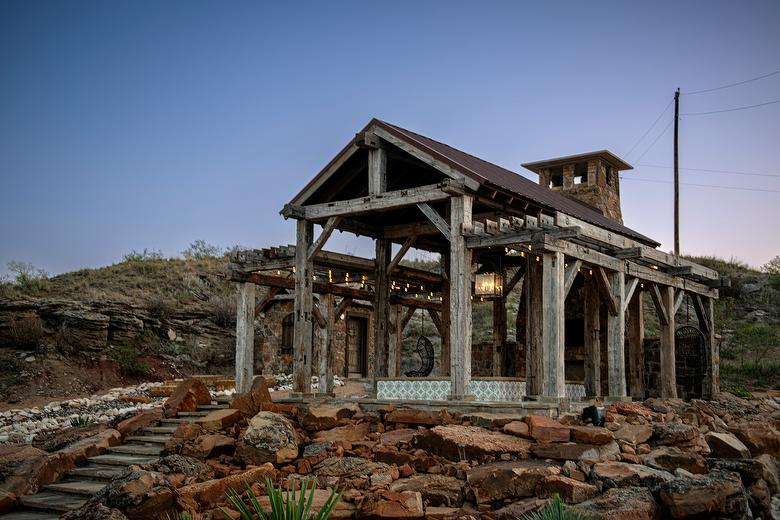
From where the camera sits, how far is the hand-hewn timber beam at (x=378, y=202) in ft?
46.5

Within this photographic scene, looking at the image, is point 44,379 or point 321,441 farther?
point 44,379

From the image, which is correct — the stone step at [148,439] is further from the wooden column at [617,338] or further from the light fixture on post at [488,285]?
the wooden column at [617,338]

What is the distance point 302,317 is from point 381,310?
86.2 inches

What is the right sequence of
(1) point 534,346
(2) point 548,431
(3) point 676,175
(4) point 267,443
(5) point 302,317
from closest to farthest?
(2) point 548,431 < (4) point 267,443 < (1) point 534,346 < (5) point 302,317 < (3) point 676,175

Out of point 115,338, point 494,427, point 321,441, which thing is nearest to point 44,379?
point 115,338

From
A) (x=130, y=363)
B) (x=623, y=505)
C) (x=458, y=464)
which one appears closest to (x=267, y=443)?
(x=458, y=464)

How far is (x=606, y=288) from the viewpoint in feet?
54.7

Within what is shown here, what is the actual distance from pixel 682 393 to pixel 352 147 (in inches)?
479

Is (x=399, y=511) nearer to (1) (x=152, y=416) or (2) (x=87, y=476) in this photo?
(2) (x=87, y=476)

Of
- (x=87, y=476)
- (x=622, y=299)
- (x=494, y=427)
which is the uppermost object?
(x=622, y=299)

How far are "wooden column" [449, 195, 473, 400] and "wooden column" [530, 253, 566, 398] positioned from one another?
1.32 m

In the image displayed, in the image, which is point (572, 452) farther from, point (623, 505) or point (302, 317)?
point (302, 317)

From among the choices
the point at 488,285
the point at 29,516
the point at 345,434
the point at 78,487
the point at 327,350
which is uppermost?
the point at 488,285

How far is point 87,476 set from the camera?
40.8 feet
